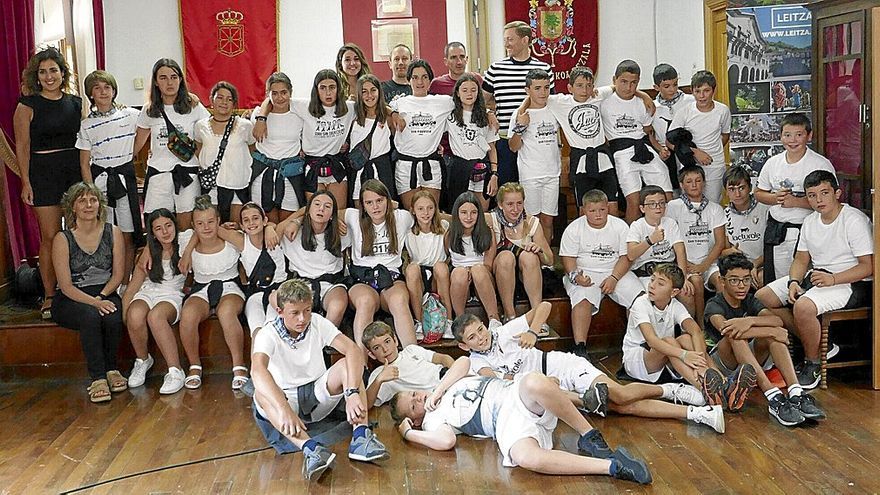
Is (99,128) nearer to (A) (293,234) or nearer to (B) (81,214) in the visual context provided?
(B) (81,214)

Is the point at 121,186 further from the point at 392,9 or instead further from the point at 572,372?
the point at 392,9

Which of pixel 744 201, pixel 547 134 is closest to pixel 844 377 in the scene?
pixel 744 201

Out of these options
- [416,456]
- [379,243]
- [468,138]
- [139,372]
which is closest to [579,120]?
[468,138]

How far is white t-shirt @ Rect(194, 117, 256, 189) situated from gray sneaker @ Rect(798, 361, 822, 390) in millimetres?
3298

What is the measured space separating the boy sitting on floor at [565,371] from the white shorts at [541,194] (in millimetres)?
1337

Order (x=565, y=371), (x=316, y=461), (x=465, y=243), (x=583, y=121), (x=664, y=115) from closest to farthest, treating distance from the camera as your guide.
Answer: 1. (x=316, y=461)
2. (x=565, y=371)
3. (x=465, y=243)
4. (x=583, y=121)
5. (x=664, y=115)

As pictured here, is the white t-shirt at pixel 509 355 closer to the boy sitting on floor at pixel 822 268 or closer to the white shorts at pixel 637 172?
the boy sitting on floor at pixel 822 268

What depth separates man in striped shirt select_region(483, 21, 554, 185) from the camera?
253 inches

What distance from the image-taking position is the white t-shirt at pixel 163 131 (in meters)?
5.89

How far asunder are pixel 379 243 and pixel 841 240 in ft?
8.02

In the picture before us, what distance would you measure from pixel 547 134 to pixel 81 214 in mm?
2773

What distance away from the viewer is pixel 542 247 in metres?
5.74

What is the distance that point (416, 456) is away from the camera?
428cm

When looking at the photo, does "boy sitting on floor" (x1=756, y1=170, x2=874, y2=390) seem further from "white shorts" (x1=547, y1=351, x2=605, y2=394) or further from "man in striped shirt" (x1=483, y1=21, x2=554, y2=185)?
"man in striped shirt" (x1=483, y1=21, x2=554, y2=185)
